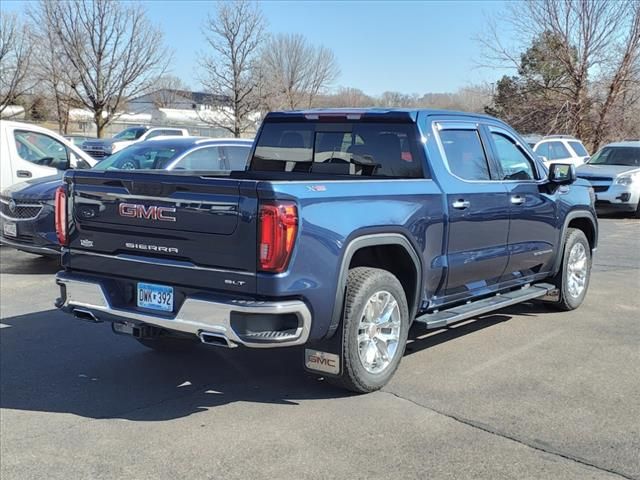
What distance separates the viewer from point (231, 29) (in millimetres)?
30797

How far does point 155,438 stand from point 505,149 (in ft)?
13.4

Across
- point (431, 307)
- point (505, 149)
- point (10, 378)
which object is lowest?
point (10, 378)

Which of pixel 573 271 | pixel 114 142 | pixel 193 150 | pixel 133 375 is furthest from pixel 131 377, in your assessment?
pixel 114 142

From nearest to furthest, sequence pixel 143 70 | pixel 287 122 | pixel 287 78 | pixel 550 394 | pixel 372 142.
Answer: pixel 550 394, pixel 372 142, pixel 287 122, pixel 143 70, pixel 287 78

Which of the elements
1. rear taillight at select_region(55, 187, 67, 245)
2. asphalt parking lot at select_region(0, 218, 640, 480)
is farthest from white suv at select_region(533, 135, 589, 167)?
rear taillight at select_region(55, 187, 67, 245)

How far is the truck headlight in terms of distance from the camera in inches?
609

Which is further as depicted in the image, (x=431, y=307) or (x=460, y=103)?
(x=460, y=103)

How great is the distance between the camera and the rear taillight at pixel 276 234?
3.93 m

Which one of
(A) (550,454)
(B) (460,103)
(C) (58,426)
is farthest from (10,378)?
(B) (460,103)

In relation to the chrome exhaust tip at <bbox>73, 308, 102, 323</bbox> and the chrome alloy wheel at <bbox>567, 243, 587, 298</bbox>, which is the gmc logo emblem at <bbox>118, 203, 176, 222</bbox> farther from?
the chrome alloy wheel at <bbox>567, 243, 587, 298</bbox>

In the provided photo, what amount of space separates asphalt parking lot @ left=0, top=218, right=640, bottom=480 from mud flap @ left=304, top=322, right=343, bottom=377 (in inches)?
10.5

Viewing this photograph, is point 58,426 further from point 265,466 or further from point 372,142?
point 372,142

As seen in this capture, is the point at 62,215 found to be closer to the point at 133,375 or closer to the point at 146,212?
the point at 146,212

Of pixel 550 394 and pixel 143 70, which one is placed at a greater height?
pixel 143 70
